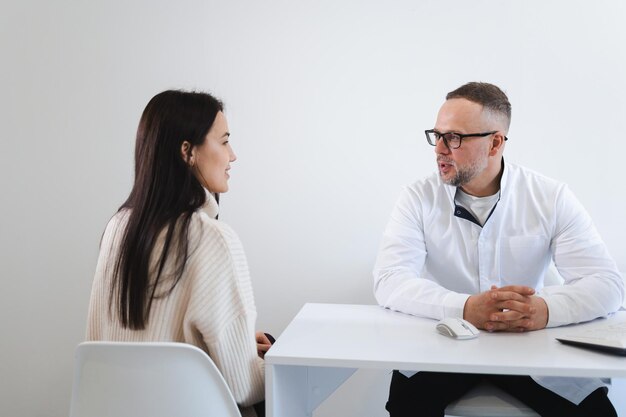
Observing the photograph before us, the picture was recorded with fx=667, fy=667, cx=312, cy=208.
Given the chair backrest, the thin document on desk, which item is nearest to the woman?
the chair backrest

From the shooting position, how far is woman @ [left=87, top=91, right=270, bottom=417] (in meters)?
1.56

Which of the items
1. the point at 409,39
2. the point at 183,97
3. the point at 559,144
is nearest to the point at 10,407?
the point at 183,97

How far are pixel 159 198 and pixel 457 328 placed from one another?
0.85 meters

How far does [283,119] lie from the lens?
3.30 meters

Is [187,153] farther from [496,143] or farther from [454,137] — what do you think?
[496,143]

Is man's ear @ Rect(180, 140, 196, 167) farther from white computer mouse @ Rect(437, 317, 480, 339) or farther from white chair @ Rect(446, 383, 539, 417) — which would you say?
white chair @ Rect(446, 383, 539, 417)

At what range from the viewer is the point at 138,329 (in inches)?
62.6

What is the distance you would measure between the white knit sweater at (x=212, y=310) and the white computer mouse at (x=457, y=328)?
53 centimetres

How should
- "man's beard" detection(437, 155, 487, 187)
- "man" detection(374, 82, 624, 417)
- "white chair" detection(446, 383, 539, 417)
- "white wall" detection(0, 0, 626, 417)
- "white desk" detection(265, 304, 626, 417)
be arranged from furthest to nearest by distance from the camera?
A: 1. "white wall" detection(0, 0, 626, 417)
2. "man's beard" detection(437, 155, 487, 187)
3. "man" detection(374, 82, 624, 417)
4. "white chair" detection(446, 383, 539, 417)
5. "white desk" detection(265, 304, 626, 417)

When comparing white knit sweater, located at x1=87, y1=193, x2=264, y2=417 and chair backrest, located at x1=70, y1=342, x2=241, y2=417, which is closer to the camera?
chair backrest, located at x1=70, y1=342, x2=241, y2=417

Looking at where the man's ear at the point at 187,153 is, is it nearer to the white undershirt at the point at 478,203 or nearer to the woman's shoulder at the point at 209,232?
the woman's shoulder at the point at 209,232

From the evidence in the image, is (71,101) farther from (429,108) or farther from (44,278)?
(429,108)

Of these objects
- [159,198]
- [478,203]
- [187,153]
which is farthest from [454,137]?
[159,198]

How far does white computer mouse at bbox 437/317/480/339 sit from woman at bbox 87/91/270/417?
1.66 ft
